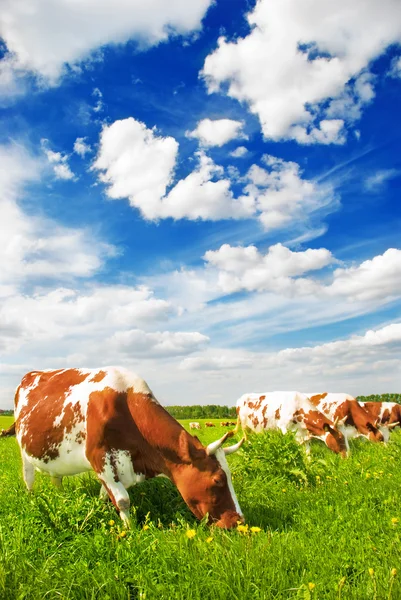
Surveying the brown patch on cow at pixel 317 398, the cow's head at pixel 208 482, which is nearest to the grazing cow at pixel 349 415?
the brown patch on cow at pixel 317 398

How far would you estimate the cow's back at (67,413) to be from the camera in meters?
7.50

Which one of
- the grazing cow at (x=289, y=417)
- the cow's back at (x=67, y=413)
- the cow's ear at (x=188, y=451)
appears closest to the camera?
the cow's ear at (x=188, y=451)

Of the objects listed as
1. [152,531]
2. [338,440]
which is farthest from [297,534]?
[338,440]

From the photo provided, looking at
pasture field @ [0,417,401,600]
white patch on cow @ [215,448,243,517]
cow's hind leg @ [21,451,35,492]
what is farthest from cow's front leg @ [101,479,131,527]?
cow's hind leg @ [21,451,35,492]

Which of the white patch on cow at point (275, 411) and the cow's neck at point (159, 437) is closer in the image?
the cow's neck at point (159, 437)

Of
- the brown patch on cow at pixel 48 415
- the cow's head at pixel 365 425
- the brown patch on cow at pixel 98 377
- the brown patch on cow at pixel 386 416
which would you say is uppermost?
the brown patch on cow at pixel 98 377

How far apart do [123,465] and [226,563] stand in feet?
9.11

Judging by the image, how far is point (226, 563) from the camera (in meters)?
4.52

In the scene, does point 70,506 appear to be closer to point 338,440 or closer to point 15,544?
point 15,544

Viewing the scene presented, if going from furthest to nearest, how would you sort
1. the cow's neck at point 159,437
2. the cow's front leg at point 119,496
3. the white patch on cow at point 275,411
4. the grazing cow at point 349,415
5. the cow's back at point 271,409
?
the grazing cow at point 349,415 → the cow's back at point 271,409 → the white patch on cow at point 275,411 → the cow's neck at point 159,437 → the cow's front leg at point 119,496

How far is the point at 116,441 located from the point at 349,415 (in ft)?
54.5

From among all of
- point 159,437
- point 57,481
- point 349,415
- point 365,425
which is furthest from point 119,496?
point 349,415

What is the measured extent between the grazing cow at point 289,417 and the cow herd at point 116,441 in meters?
8.88

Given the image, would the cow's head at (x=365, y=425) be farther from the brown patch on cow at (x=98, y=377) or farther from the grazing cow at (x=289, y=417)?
the brown patch on cow at (x=98, y=377)
